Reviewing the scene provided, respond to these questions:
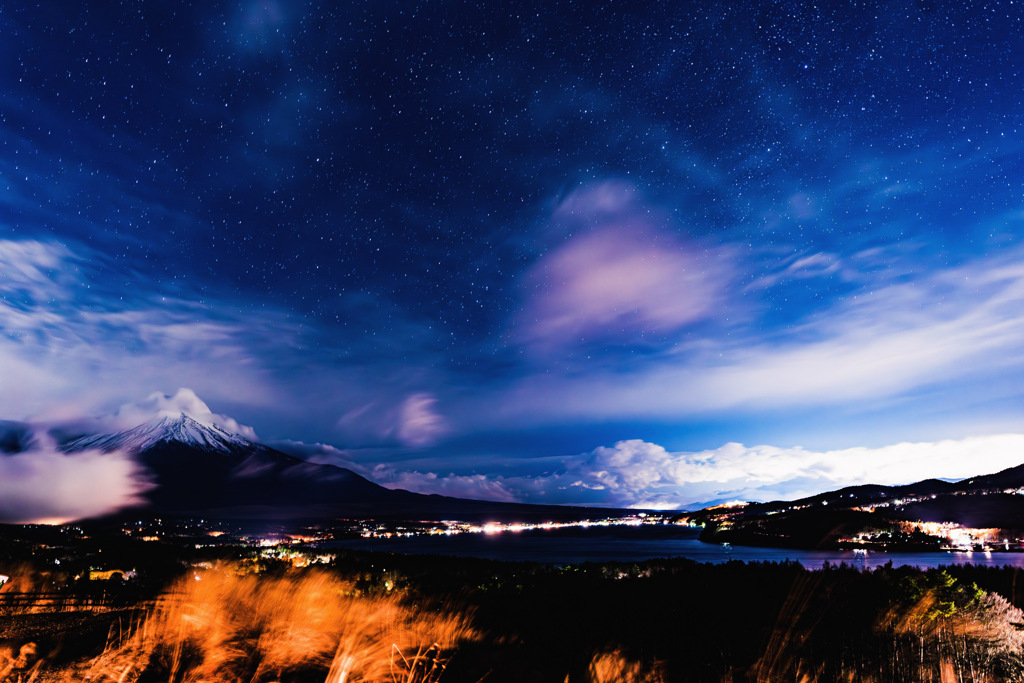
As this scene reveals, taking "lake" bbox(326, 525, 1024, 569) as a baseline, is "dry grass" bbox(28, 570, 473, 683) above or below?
above

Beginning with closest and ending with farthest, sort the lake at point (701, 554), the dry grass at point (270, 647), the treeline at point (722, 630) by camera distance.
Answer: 1. the dry grass at point (270, 647)
2. the treeline at point (722, 630)
3. the lake at point (701, 554)

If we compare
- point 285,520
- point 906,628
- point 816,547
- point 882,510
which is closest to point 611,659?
point 906,628

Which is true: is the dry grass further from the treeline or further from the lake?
the lake

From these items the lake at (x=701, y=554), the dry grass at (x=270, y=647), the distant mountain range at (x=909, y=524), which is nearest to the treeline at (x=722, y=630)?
the dry grass at (x=270, y=647)

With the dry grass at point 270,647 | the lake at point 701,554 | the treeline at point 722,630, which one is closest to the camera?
the dry grass at point 270,647

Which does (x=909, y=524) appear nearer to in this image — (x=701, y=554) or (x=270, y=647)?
(x=701, y=554)

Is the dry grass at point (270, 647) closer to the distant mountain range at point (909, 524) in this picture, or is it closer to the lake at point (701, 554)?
the lake at point (701, 554)

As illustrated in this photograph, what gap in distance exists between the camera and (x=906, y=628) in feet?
30.0

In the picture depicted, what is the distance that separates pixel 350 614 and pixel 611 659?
144 inches

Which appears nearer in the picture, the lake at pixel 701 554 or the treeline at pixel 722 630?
the treeline at pixel 722 630

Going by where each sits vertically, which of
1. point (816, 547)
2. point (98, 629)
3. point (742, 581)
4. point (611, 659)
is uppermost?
point (98, 629)

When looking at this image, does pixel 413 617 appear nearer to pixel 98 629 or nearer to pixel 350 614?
pixel 350 614

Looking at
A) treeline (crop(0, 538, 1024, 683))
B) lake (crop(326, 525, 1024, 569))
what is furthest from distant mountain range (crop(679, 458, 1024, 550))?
treeline (crop(0, 538, 1024, 683))

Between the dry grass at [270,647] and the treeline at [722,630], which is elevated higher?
the dry grass at [270,647]
